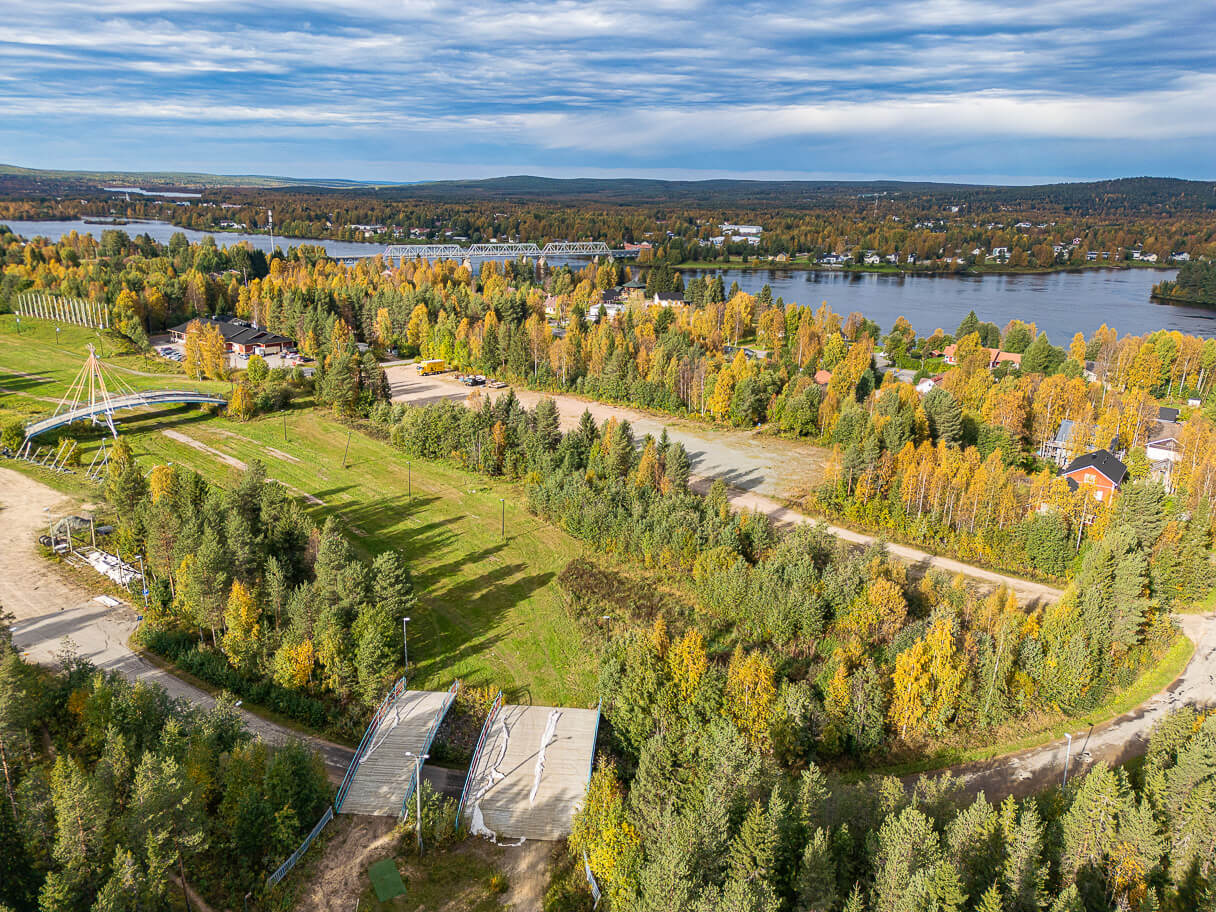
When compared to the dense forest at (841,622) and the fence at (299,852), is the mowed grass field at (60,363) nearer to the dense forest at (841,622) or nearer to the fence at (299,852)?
the dense forest at (841,622)

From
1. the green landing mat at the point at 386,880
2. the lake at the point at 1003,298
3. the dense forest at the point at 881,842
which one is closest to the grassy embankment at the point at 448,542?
the dense forest at the point at 881,842

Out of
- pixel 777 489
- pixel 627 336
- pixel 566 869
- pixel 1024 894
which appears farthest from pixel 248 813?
pixel 627 336

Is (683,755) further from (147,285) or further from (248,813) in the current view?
(147,285)

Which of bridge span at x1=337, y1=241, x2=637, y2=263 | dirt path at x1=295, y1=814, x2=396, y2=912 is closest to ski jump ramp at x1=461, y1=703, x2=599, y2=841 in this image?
dirt path at x1=295, y1=814, x2=396, y2=912

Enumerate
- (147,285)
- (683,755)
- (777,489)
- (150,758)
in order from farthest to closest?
1. (147,285)
2. (777,489)
3. (683,755)
4. (150,758)

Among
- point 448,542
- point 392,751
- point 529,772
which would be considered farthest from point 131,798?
point 448,542

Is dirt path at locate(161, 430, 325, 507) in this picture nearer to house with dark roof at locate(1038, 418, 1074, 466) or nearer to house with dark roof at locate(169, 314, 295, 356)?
house with dark roof at locate(169, 314, 295, 356)

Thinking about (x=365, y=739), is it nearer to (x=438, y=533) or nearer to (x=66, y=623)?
(x=66, y=623)
